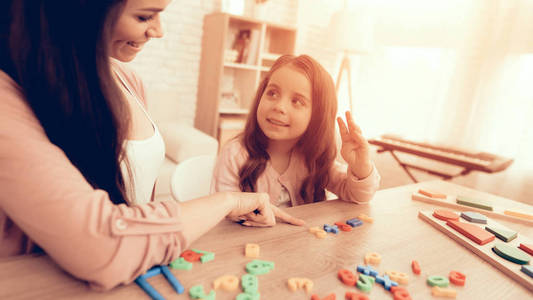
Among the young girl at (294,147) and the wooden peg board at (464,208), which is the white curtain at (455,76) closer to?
the wooden peg board at (464,208)

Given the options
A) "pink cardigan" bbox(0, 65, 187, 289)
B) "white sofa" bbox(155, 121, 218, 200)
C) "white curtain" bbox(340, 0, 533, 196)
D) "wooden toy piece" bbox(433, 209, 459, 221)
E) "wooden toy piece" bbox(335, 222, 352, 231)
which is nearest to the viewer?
"pink cardigan" bbox(0, 65, 187, 289)

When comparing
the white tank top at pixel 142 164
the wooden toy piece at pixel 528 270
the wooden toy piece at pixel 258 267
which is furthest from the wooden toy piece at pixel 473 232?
the white tank top at pixel 142 164

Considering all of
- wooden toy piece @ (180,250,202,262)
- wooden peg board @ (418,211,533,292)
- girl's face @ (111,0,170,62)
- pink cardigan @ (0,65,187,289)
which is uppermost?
girl's face @ (111,0,170,62)

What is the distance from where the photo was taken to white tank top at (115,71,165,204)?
0.99 metres

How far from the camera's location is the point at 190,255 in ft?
2.30

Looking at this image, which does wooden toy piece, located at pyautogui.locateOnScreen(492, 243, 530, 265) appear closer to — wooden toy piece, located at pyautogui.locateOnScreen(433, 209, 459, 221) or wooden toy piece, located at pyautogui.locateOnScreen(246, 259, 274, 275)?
wooden toy piece, located at pyautogui.locateOnScreen(433, 209, 459, 221)

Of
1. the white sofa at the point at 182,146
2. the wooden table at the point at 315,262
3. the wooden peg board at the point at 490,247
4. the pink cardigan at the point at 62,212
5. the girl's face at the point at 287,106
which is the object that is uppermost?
the girl's face at the point at 287,106

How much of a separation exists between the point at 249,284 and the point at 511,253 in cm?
67

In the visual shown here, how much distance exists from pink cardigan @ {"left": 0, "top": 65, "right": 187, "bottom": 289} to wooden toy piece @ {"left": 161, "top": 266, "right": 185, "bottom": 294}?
5 centimetres

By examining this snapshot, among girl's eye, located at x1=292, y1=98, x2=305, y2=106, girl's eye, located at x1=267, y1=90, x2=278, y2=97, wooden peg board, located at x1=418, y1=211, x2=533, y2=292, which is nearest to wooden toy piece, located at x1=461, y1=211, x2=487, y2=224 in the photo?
wooden peg board, located at x1=418, y1=211, x2=533, y2=292

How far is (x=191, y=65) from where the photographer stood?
368 centimetres

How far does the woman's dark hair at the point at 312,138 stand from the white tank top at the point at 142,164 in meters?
0.36

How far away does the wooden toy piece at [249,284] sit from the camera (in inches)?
24.2

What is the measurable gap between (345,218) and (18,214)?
2.61 ft
